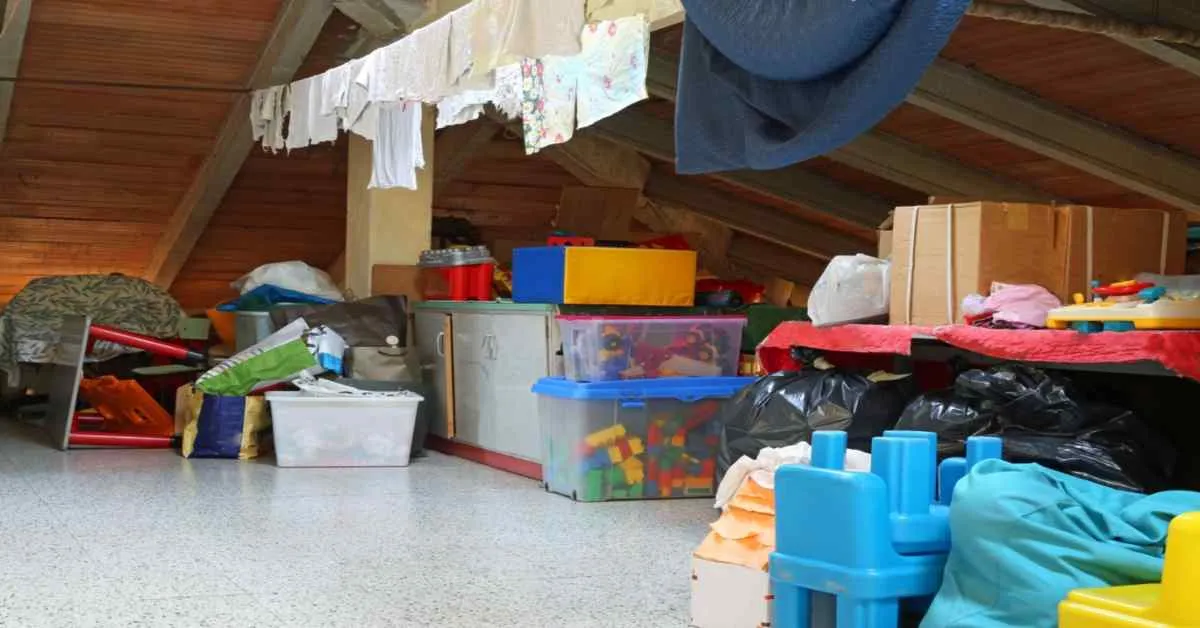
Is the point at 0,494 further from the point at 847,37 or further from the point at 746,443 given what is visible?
the point at 847,37

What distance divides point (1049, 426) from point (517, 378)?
323 centimetres

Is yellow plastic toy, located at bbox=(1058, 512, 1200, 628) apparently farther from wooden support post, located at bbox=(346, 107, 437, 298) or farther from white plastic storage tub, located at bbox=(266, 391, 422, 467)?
wooden support post, located at bbox=(346, 107, 437, 298)

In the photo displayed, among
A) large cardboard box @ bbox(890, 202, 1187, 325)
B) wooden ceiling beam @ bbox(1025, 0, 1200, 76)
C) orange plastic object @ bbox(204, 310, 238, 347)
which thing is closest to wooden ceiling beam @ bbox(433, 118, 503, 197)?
orange plastic object @ bbox(204, 310, 238, 347)

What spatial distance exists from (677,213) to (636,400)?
15.2 feet

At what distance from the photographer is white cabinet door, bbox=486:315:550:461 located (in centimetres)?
643

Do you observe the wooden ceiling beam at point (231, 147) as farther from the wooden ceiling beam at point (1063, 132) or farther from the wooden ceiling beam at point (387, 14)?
the wooden ceiling beam at point (1063, 132)

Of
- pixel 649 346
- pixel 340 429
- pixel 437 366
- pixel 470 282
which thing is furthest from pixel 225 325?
pixel 649 346

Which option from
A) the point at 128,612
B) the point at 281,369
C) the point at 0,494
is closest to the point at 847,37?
the point at 128,612

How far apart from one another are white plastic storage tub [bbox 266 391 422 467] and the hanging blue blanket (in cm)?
380

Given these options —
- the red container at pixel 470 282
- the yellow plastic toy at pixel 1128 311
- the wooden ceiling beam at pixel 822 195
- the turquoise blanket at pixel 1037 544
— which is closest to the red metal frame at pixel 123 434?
the red container at pixel 470 282

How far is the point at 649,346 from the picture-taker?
602cm

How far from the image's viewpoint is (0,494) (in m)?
5.79

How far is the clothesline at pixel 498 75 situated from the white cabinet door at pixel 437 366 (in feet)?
3.22

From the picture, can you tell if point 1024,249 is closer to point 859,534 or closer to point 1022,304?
point 1022,304
